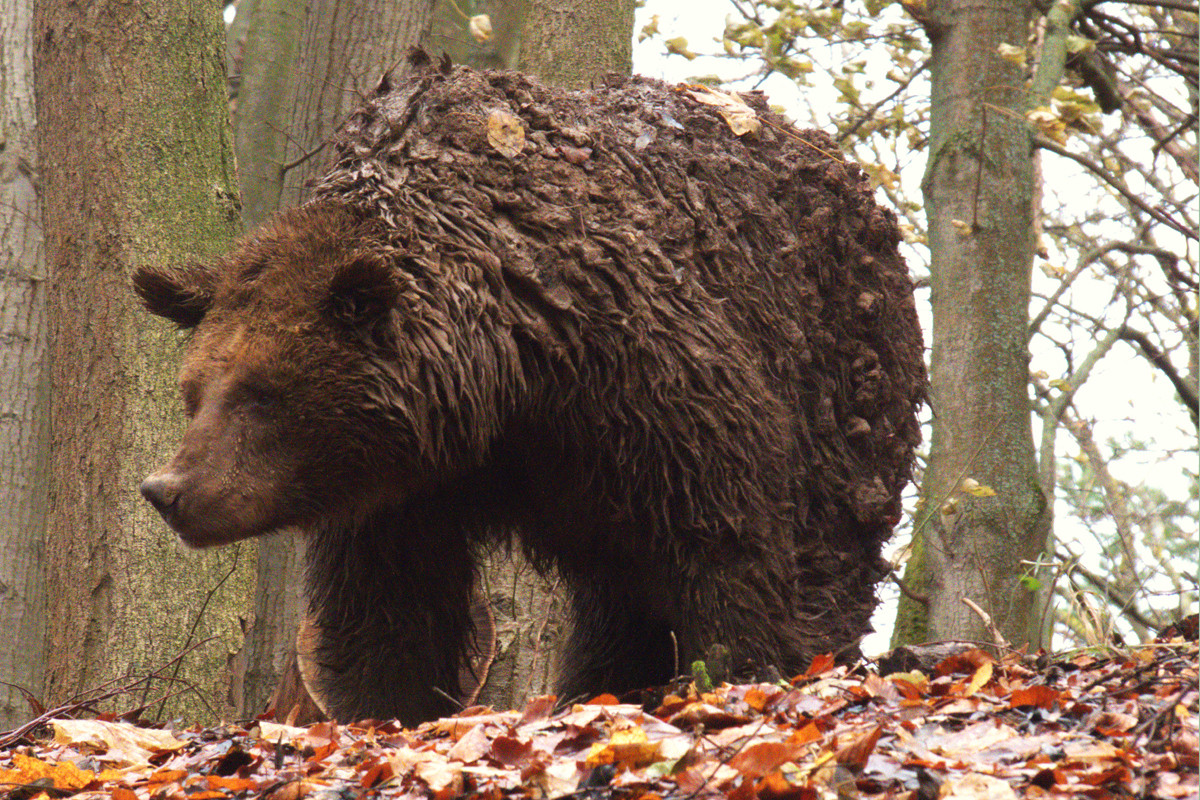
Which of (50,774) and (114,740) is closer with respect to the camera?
(50,774)

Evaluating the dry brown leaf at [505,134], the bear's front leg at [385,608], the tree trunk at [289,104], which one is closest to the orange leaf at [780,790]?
the bear's front leg at [385,608]

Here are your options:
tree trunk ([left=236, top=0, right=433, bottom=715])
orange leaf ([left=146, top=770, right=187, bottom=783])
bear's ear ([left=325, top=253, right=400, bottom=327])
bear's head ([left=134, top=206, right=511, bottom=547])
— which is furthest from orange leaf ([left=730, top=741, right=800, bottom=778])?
tree trunk ([left=236, top=0, right=433, bottom=715])

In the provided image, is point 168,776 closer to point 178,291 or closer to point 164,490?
point 164,490

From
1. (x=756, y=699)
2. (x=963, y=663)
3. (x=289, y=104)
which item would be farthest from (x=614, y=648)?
(x=289, y=104)

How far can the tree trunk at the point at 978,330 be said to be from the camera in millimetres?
7211

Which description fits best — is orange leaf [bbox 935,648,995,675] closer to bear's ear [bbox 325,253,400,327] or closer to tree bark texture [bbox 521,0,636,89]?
bear's ear [bbox 325,253,400,327]

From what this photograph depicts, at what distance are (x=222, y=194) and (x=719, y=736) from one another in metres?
3.68

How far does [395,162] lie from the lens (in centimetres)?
460

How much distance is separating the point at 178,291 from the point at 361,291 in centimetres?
84

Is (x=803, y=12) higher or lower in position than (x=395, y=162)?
higher

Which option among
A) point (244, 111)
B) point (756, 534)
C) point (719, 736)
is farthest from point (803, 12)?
point (719, 736)

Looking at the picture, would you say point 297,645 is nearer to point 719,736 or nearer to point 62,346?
point 62,346

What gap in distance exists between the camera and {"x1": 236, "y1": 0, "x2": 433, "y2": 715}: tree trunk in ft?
24.5

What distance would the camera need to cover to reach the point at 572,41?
281 inches
